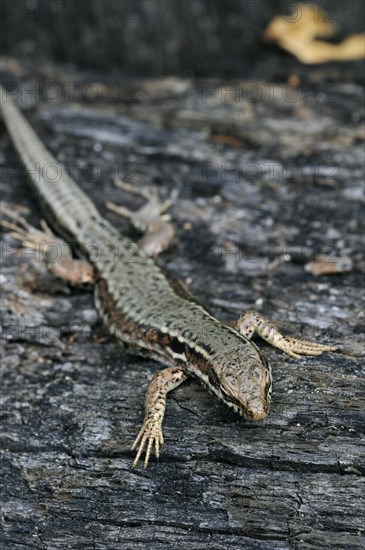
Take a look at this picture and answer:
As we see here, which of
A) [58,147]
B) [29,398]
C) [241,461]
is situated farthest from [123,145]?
[241,461]

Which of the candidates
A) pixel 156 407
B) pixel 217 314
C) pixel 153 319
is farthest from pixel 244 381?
pixel 217 314

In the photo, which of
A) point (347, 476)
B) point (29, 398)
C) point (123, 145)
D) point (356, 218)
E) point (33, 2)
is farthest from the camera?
point (33, 2)

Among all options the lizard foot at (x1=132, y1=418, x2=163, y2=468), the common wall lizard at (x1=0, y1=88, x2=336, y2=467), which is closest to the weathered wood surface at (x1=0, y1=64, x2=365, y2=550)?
the lizard foot at (x1=132, y1=418, x2=163, y2=468)

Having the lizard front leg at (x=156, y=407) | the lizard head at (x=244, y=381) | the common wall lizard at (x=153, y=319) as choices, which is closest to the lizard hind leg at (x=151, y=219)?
the common wall lizard at (x=153, y=319)

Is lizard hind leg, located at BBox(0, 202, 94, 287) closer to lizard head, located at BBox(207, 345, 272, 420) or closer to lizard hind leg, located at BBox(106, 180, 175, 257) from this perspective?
lizard hind leg, located at BBox(106, 180, 175, 257)

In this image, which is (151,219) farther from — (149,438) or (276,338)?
A: (149,438)

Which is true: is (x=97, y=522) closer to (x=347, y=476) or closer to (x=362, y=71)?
(x=347, y=476)
